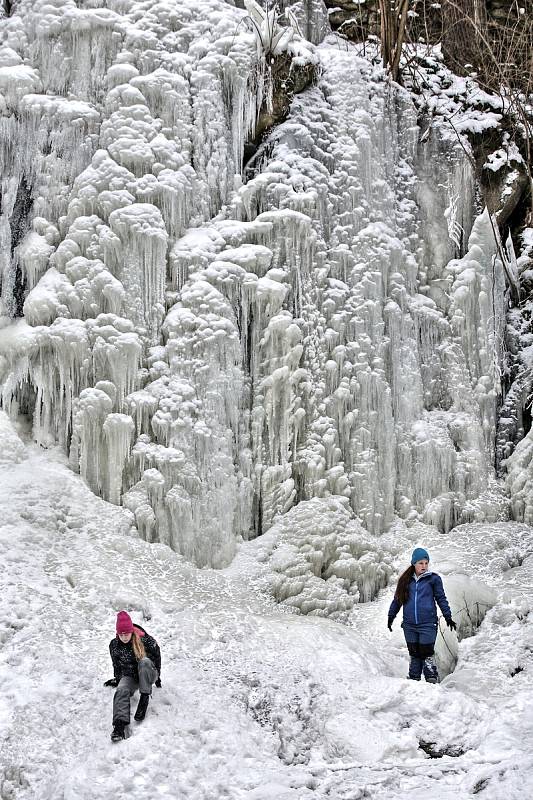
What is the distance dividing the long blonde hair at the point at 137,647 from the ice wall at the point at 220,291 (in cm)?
209

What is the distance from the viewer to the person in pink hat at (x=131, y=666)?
202 inches

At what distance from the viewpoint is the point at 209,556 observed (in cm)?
745

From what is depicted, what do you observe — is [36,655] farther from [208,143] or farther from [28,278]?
[208,143]

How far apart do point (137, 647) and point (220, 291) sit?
386 cm

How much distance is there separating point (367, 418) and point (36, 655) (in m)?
4.12

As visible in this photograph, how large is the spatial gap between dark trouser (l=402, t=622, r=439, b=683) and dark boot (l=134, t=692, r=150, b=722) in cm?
208

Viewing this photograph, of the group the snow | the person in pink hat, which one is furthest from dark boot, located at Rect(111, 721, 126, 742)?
the snow

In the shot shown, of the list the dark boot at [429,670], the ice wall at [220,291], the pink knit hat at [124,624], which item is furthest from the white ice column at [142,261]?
the dark boot at [429,670]

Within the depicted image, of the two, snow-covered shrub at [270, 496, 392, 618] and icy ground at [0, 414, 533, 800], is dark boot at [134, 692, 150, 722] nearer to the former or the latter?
icy ground at [0, 414, 533, 800]

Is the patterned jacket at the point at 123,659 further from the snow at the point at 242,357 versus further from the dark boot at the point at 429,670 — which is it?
the dark boot at the point at 429,670

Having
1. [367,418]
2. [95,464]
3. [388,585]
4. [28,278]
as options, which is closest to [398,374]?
[367,418]

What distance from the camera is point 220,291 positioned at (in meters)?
7.89

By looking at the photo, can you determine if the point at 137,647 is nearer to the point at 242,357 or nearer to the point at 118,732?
the point at 118,732

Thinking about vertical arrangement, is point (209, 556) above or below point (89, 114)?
below
